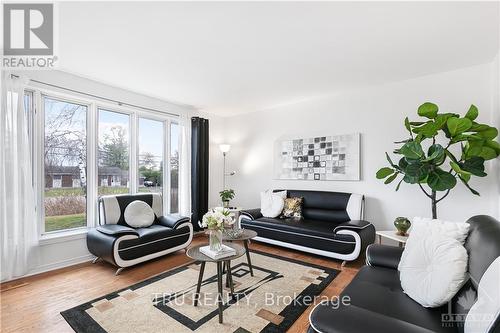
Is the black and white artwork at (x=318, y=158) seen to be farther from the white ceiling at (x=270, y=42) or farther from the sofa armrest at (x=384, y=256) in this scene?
the sofa armrest at (x=384, y=256)

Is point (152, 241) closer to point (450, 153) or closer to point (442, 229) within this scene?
point (442, 229)

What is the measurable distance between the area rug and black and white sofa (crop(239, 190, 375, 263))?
0.38m

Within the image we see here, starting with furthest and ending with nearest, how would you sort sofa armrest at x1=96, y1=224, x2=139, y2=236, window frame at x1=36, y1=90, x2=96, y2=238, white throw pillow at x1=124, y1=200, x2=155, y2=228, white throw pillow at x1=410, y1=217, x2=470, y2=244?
white throw pillow at x1=124, y1=200, x2=155, y2=228
window frame at x1=36, y1=90, x2=96, y2=238
sofa armrest at x1=96, y1=224, x2=139, y2=236
white throw pillow at x1=410, y1=217, x2=470, y2=244

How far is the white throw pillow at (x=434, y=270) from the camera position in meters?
1.32

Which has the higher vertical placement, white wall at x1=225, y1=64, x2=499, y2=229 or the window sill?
white wall at x1=225, y1=64, x2=499, y2=229

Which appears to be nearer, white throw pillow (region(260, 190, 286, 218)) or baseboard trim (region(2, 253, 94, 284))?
baseboard trim (region(2, 253, 94, 284))

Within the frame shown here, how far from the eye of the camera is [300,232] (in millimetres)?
3490

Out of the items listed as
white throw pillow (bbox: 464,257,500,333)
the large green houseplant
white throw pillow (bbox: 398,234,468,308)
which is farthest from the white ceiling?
white throw pillow (bbox: 464,257,500,333)

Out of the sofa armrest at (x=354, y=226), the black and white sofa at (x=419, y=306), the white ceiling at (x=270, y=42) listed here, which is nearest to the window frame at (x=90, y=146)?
the white ceiling at (x=270, y=42)

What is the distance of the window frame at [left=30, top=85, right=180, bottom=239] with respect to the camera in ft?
9.91

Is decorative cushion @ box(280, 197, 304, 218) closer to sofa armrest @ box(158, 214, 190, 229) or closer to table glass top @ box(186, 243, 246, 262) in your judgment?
sofa armrest @ box(158, 214, 190, 229)

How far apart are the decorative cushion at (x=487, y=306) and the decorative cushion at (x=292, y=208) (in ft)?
9.80

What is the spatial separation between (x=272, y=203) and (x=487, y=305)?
3303 mm

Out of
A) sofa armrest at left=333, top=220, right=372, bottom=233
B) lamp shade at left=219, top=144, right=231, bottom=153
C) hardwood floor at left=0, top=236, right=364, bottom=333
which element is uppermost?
lamp shade at left=219, top=144, right=231, bottom=153
